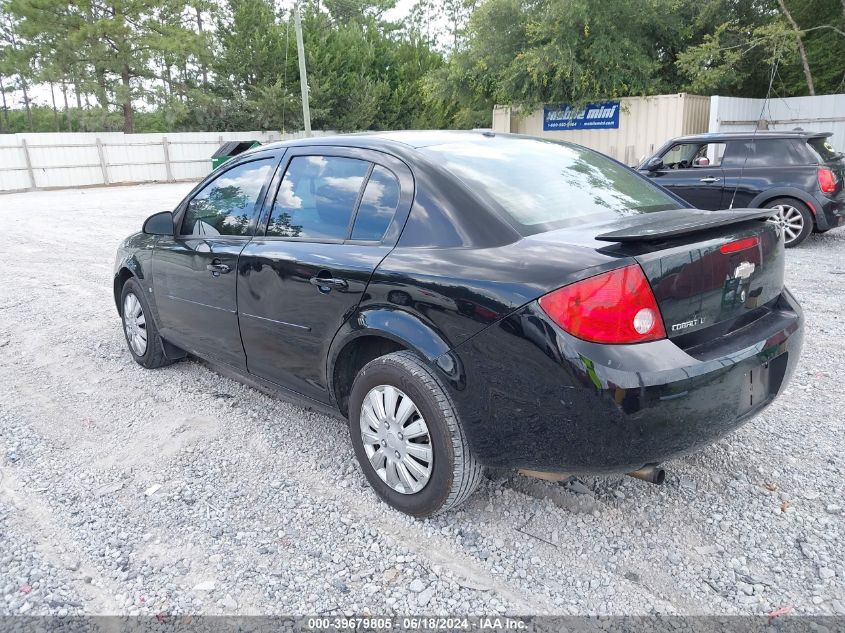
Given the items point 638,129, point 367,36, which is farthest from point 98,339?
point 367,36

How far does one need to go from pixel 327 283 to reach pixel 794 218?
→ 807cm

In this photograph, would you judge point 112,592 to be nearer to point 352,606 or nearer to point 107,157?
point 352,606

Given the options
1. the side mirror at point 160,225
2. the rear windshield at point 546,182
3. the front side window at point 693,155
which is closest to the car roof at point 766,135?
the front side window at point 693,155

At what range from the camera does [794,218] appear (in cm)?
882

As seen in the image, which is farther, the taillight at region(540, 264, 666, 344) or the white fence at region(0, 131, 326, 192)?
the white fence at region(0, 131, 326, 192)

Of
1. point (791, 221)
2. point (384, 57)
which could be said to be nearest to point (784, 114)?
point (791, 221)

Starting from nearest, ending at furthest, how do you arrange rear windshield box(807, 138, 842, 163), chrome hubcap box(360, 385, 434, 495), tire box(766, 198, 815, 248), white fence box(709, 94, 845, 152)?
chrome hubcap box(360, 385, 434, 495) < rear windshield box(807, 138, 842, 163) < tire box(766, 198, 815, 248) < white fence box(709, 94, 845, 152)

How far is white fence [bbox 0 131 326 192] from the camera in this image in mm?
26453

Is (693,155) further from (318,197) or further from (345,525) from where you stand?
(345,525)

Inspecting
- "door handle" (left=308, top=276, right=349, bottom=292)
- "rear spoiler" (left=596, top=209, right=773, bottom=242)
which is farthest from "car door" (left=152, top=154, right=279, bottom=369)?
"rear spoiler" (left=596, top=209, right=773, bottom=242)

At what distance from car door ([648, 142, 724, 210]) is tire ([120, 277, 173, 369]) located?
292 inches

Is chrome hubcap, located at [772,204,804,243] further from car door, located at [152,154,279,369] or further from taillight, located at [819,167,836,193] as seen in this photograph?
car door, located at [152,154,279,369]

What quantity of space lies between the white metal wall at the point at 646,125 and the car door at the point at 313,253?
16190mm

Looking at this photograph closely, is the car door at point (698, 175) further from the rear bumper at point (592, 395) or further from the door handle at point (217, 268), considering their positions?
the door handle at point (217, 268)
